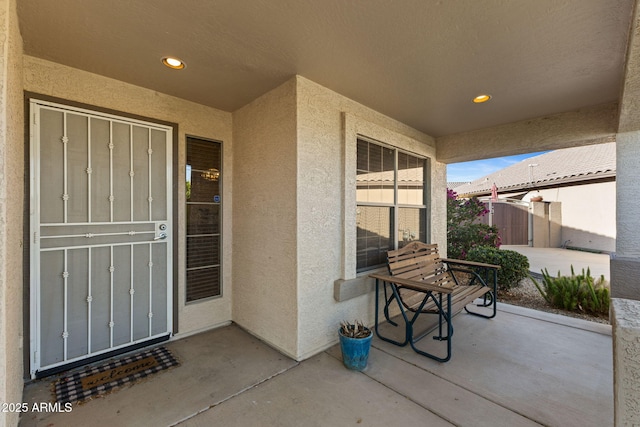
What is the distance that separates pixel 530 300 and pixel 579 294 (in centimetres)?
68

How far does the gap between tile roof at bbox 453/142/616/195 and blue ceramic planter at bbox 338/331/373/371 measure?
193 inches

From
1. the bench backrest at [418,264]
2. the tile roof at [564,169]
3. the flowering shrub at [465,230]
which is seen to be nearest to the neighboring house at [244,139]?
the bench backrest at [418,264]

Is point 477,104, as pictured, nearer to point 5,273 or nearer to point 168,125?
point 168,125

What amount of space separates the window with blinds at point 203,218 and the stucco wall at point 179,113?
8 cm

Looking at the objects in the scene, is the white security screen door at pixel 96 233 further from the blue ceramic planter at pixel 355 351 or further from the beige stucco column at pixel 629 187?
the beige stucco column at pixel 629 187

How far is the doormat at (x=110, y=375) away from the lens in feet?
7.13

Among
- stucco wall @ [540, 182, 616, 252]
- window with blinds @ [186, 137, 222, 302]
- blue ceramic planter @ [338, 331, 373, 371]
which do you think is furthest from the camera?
stucco wall @ [540, 182, 616, 252]

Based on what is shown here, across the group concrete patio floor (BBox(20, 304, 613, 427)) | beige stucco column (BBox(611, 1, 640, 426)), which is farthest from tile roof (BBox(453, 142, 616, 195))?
concrete patio floor (BBox(20, 304, 613, 427))

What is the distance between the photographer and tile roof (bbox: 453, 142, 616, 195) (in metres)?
6.58

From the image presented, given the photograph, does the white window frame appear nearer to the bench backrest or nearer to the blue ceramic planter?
the bench backrest

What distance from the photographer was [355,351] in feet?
8.09

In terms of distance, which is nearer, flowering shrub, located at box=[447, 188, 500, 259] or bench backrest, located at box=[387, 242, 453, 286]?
bench backrest, located at box=[387, 242, 453, 286]

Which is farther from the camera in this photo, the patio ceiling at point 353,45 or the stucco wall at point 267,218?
the stucco wall at point 267,218

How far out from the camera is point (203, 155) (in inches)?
132
